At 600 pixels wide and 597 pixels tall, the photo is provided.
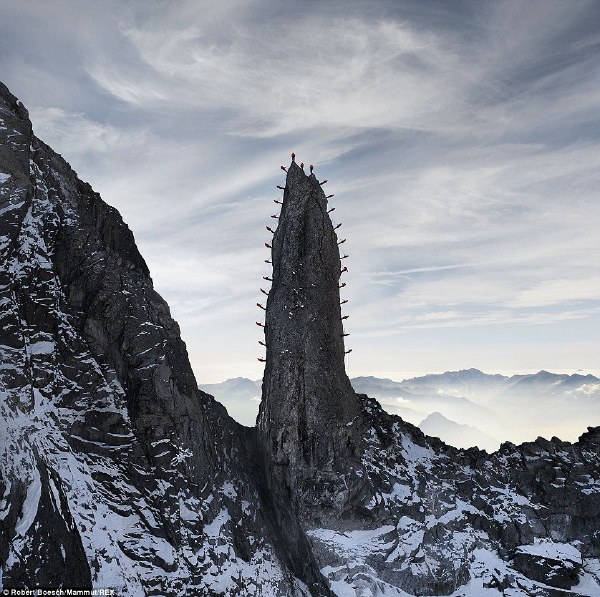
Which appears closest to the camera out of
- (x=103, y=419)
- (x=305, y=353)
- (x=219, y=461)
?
(x=103, y=419)

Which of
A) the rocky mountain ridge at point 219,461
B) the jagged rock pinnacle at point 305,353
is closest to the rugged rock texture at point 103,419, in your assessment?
the rocky mountain ridge at point 219,461

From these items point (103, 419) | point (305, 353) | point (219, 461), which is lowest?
point (219, 461)

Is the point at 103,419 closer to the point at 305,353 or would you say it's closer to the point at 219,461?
the point at 219,461

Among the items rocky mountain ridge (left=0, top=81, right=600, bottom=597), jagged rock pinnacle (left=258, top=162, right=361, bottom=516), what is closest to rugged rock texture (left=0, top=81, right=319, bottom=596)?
rocky mountain ridge (left=0, top=81, right=600, bottom=597)

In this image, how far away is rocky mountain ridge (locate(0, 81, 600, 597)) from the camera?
5975 cm

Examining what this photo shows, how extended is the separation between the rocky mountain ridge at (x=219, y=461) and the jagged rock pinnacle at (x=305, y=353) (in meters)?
0.18

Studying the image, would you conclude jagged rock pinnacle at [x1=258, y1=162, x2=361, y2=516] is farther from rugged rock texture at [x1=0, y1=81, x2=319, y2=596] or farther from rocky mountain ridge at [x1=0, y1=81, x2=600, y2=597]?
rugged rock texture at [x1=0, y1=81, x2=319, y2=596]

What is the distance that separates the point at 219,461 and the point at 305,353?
16.0 meters

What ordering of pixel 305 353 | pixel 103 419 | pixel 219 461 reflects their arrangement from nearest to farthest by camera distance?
pixel 103 419
pixel 219 461
pixel 305 353

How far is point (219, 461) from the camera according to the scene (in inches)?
2820

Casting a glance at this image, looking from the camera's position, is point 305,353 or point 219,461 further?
point 305,353

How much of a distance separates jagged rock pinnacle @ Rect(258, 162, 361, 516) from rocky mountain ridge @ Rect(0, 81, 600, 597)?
0.58 feet

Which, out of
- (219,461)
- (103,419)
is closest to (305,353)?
(219,461)

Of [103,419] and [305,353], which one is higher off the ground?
[305,353]
